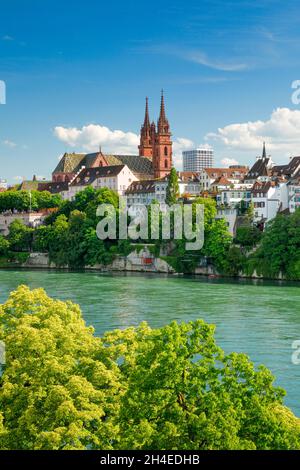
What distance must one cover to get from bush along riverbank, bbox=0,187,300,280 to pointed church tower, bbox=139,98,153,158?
22.8 metres

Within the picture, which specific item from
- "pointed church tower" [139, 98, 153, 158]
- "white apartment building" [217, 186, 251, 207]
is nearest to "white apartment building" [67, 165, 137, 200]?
"pointed church tower" [139, 98, 153, 158]

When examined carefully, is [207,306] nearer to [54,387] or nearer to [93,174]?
[54,387]

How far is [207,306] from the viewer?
43.4 m

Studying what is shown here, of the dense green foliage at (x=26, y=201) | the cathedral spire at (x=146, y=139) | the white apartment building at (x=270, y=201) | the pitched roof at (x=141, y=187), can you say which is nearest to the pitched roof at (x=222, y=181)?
the pitched roof at (x=141, y=187)

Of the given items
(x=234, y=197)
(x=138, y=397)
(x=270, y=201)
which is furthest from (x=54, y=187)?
(x=138, y=397)

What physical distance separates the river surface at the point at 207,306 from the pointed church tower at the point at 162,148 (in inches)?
1493

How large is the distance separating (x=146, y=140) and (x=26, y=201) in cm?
2479

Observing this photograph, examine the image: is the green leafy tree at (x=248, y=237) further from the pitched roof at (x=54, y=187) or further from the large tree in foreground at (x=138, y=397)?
the large tree in foreground at (x=138, y=397)

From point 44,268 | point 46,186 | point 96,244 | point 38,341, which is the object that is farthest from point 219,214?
point 38,341

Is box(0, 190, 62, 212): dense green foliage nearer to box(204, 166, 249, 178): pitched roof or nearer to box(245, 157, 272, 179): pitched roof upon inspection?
box(204, 166, 249, 178): pitched roof

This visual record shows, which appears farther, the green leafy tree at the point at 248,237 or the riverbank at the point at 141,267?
the riverbank at the point at 141,267

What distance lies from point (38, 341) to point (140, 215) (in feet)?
215

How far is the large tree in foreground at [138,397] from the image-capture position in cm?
1254
